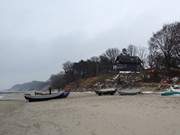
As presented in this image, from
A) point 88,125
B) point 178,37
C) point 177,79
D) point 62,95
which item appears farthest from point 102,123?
point 178,37

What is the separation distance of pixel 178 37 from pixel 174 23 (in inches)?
210

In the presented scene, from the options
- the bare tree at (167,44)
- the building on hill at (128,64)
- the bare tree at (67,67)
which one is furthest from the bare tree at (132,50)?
the bare tree at (167,44)

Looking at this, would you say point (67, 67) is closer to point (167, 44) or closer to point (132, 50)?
point (132, 50)

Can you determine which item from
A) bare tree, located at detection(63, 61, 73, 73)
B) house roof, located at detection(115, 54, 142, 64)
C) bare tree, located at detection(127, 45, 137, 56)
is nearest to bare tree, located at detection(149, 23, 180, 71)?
house roof, located at detection(115, 54, 142, 64)

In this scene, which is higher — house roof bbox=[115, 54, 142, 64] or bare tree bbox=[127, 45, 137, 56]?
bare tree bbox=[127, 45, 137, 56]

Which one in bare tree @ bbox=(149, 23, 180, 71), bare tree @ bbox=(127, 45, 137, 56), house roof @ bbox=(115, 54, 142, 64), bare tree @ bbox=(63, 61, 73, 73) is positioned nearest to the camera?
bare tree @ bbox=(149, 23, 180, 71)

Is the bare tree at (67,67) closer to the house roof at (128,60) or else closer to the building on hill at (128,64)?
the building on hill at (128,64)

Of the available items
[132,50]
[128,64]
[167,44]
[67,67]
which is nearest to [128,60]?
[128,64]

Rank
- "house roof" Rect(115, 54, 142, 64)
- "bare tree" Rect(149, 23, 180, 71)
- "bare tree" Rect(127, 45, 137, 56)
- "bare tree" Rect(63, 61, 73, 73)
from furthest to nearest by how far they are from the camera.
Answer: "bare tree" Rect(63, 61, 73, 73)
"bare tree" Rect(127, 45, 137, 56)
"house roof" Rect(115, 54, 142, 64)
"bare tree" Rect(149, 23, 180, 71)

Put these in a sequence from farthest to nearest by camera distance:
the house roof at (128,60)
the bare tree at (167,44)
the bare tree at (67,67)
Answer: the bare tree at (67,67) < the house roof at (128,60) < the bare tree at (167,44)

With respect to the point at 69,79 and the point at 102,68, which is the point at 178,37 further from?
the point at 69,79

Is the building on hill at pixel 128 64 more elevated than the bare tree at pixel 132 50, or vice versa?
the bare tree at pixel 132 50

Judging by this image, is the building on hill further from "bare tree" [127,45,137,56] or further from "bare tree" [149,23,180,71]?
"bare tree" [149,23,180,71]

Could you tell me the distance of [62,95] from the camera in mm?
46938
